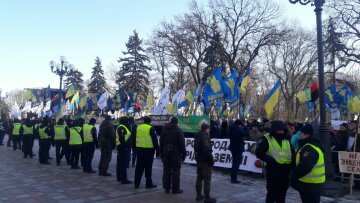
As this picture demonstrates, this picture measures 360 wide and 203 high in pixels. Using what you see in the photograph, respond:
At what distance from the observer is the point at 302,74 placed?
150 feet

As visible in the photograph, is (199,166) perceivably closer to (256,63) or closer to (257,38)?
(257,38)

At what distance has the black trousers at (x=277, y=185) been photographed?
6.41 m

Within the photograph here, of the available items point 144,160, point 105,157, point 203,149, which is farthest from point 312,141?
point 105,157

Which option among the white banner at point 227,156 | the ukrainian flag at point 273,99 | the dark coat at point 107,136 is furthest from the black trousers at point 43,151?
the ukrainian flag at point 273,99

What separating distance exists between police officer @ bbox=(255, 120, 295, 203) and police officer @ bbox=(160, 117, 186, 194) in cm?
276

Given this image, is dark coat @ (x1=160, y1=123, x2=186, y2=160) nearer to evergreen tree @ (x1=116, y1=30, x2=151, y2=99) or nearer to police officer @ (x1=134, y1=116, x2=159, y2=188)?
police officer @ (x1=134, y1=116, x2=159, y2=188)

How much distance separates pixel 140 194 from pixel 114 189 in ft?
3.15

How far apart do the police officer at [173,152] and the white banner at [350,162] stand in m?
4.07

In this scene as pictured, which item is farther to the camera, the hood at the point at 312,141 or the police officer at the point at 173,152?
the police officer at the point at 173,152

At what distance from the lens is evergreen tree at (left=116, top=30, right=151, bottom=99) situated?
54.6 m

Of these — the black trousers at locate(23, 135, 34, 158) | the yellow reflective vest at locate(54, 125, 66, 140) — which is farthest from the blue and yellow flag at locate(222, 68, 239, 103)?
the black trousers at locate(23, 135, 34, 158)

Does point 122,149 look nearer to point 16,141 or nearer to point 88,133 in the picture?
point 88,133

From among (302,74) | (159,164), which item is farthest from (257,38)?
(159,164)

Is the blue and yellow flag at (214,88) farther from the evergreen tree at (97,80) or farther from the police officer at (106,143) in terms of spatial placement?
the evergreen tree at (97,80)
